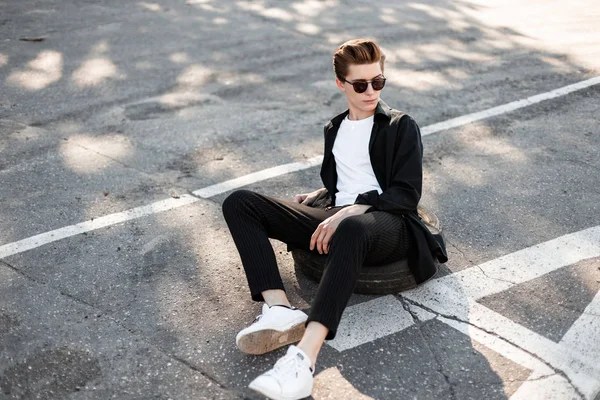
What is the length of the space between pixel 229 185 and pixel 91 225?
114cm

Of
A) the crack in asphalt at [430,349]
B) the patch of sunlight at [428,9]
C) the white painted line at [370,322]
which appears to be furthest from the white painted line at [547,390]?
the patch of sunlight at [428,9]

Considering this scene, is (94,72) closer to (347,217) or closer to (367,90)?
A: (367,90)

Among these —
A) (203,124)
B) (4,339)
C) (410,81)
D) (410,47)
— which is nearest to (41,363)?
(4,339)

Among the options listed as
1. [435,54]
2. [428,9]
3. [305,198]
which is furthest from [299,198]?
[428,9]

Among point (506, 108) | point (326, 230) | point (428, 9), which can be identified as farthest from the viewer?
point (428, 9)

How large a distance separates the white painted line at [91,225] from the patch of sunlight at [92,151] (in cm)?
87

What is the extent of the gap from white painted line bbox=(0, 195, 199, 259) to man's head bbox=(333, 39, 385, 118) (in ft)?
6.02

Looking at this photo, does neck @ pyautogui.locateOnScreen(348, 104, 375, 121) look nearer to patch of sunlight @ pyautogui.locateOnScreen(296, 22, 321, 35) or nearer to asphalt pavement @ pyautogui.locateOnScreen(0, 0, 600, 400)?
asphalt pavement @ pyautogui.locateOnScreen(0, 0, 600, 400)

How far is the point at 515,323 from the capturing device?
4070 millimetres

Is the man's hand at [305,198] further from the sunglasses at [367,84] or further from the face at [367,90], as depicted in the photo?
the sunglasses at [367,84]

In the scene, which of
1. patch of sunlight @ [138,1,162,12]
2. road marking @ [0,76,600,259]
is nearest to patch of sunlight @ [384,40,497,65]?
road marking @ [0,76,600,259]

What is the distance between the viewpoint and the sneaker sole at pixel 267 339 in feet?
12.2

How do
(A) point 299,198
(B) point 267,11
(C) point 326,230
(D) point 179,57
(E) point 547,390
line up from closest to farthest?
(E) point 547,390 < (C) point 326,230 < (A) point 299,198 < (D) point 179,57 < (B) point 267,11

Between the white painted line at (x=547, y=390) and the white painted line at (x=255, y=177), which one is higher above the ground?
the white painted line at (x=547, y=390)
